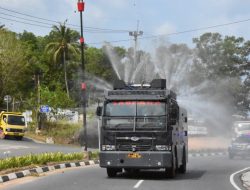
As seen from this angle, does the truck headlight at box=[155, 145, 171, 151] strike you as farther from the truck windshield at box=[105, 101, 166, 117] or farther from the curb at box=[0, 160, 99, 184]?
the curb at box=[0, 160, 99, 184]

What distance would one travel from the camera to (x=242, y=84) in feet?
250

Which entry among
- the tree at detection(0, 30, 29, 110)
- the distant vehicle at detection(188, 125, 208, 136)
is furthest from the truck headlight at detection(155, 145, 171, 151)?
the tree at detection(0, 30, 29, 110)

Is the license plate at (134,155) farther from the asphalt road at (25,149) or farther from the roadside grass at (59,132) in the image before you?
the roadside grass at (59,132)

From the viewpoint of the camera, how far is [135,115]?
1894cm

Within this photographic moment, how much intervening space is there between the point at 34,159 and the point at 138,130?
6.81 metres

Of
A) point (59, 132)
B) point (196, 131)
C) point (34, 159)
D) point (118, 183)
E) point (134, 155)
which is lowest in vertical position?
point (118, 183)

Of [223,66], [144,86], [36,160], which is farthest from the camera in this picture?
[223,66]

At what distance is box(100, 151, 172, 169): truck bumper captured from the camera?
61.2 ft

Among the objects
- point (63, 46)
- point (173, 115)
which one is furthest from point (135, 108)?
point (63, 46)

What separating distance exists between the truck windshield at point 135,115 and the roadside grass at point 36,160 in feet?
14.8

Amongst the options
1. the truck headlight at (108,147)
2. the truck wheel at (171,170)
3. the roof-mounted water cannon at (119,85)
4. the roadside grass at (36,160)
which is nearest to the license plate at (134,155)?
the truck headlight at (108,147)

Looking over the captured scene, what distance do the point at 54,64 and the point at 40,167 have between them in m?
70.9

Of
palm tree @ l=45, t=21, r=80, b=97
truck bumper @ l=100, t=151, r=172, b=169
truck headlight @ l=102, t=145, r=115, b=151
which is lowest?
truck bumper @ l=100, t=151, r=172, b=169

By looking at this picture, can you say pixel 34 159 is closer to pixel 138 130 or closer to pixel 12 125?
pixel 138 130
